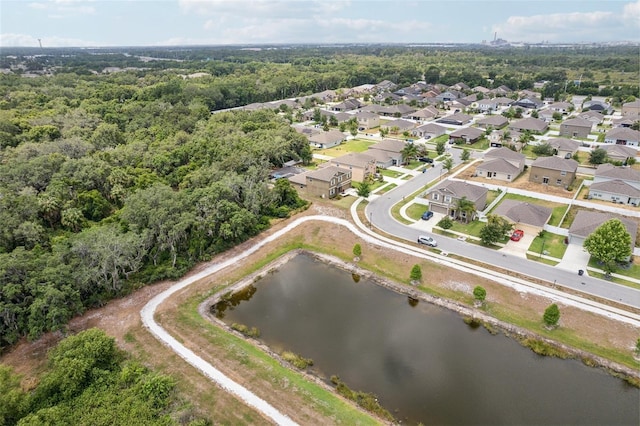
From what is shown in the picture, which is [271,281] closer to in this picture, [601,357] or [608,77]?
[601,357]

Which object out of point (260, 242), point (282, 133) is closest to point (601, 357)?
point (260, 242)

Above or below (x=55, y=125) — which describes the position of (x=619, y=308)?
below

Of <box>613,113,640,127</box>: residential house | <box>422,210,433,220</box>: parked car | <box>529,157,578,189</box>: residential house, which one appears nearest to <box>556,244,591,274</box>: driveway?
<box>422,210,433,220</box>: parked car

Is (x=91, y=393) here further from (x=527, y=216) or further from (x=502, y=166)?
(x=502, y=166)

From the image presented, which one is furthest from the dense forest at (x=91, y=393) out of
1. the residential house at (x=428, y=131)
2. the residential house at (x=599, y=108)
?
the residential house at (x=599, y=108)

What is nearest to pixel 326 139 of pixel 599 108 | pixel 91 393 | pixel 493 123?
pixel 493 123

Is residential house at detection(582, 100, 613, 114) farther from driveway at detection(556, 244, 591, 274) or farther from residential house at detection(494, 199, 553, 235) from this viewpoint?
driveway at detection(556, 244, 591, 274)
